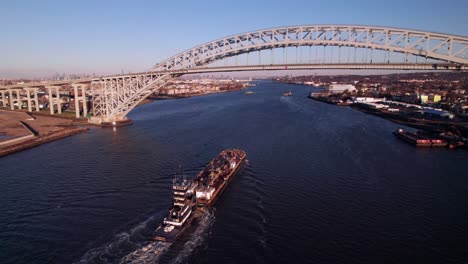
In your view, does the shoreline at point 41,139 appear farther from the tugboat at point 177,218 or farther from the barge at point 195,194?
the tugboat at point 177,218

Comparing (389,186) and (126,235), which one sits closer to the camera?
(126,235)

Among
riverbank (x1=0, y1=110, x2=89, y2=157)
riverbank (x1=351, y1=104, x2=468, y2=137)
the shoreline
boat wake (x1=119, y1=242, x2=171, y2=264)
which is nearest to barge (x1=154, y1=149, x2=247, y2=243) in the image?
boat wake (x1=119, y1=242, x2=171, y2=264)

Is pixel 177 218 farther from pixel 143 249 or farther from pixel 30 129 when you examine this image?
pixel 30 129

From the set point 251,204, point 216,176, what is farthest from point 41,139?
point 251,204

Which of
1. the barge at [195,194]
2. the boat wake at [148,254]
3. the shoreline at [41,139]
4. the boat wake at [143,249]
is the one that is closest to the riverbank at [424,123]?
the barge at [195,194]

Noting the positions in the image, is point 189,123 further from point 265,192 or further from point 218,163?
point 265,192

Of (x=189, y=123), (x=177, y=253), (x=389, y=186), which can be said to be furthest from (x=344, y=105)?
(x=177, y=253)
